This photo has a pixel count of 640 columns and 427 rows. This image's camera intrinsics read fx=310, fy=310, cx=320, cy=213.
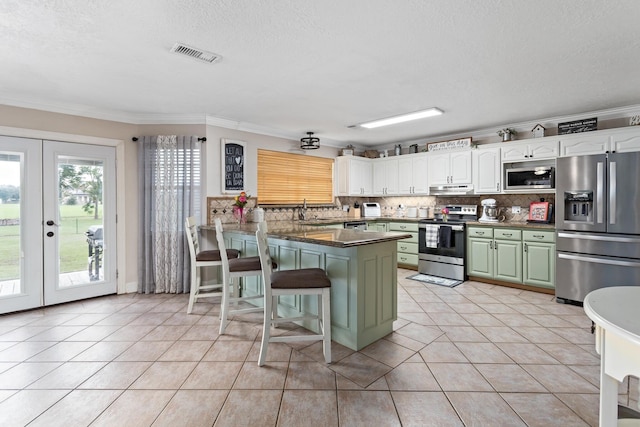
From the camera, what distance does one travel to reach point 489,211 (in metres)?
5.04

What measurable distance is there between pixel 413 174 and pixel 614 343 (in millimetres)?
5187

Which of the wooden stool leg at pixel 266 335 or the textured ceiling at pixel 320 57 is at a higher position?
the textured ceiling at pixel 320 57

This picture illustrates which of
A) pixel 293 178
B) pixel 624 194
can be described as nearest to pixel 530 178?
pixel 624 194

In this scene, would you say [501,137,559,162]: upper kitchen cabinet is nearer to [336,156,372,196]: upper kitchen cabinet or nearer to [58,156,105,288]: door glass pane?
[336,156,372,196]: upper kitchen cabinet

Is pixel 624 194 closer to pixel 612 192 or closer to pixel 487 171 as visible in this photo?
pixel 612 192

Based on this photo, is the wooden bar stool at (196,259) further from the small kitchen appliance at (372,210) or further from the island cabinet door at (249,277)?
the small kitchen appliance at (372,210)

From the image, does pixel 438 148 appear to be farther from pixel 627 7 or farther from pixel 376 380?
pixel 376 380

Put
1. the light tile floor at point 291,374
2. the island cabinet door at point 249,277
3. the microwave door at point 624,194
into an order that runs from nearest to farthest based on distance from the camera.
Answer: the light tile floor at point 291,374 → the microwave door at point 624,194 → the island cabinet door at point 249,277

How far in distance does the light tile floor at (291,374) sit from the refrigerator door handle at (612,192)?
114 cm

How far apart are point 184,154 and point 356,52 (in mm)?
2833

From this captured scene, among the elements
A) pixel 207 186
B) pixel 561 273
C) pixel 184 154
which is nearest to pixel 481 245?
pixel 561 273

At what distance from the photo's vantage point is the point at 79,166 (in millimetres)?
3957

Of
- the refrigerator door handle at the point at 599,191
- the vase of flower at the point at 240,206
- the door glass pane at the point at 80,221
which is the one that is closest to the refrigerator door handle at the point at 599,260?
the refrigerator door handle at the point at 599,191

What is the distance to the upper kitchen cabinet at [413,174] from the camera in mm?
5789
